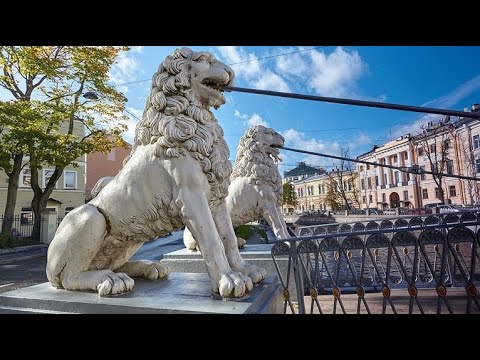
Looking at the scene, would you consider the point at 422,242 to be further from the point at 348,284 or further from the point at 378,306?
the point at 378,306

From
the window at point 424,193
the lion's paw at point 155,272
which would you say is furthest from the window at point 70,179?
the window at point 424,193

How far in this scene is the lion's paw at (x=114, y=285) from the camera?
1672 millimetres

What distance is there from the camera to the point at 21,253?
34.6 feet

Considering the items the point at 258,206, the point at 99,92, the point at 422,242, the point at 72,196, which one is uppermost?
the point at 99,92

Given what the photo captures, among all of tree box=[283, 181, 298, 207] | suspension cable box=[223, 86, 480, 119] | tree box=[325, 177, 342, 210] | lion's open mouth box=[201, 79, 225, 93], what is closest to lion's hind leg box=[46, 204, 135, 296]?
lion's open mouth box=[201, 79, 225, 93]

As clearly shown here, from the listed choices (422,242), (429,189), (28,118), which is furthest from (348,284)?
(429,189)

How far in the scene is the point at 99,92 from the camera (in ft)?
41.7

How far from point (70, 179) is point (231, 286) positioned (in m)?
20.2

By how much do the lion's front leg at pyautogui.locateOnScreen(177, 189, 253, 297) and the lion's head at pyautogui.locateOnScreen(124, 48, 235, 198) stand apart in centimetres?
21

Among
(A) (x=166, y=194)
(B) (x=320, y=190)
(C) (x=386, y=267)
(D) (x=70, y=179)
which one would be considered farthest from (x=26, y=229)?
(B) (x=320, y=190)

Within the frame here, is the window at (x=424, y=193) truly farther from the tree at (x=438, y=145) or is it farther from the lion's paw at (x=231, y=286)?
the lion's paw at (x=231, y=286)

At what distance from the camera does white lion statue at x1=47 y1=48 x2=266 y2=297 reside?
1.73m

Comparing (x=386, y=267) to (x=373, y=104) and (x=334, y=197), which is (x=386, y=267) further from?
(x=334, y=197)

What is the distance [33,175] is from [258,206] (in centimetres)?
1221
